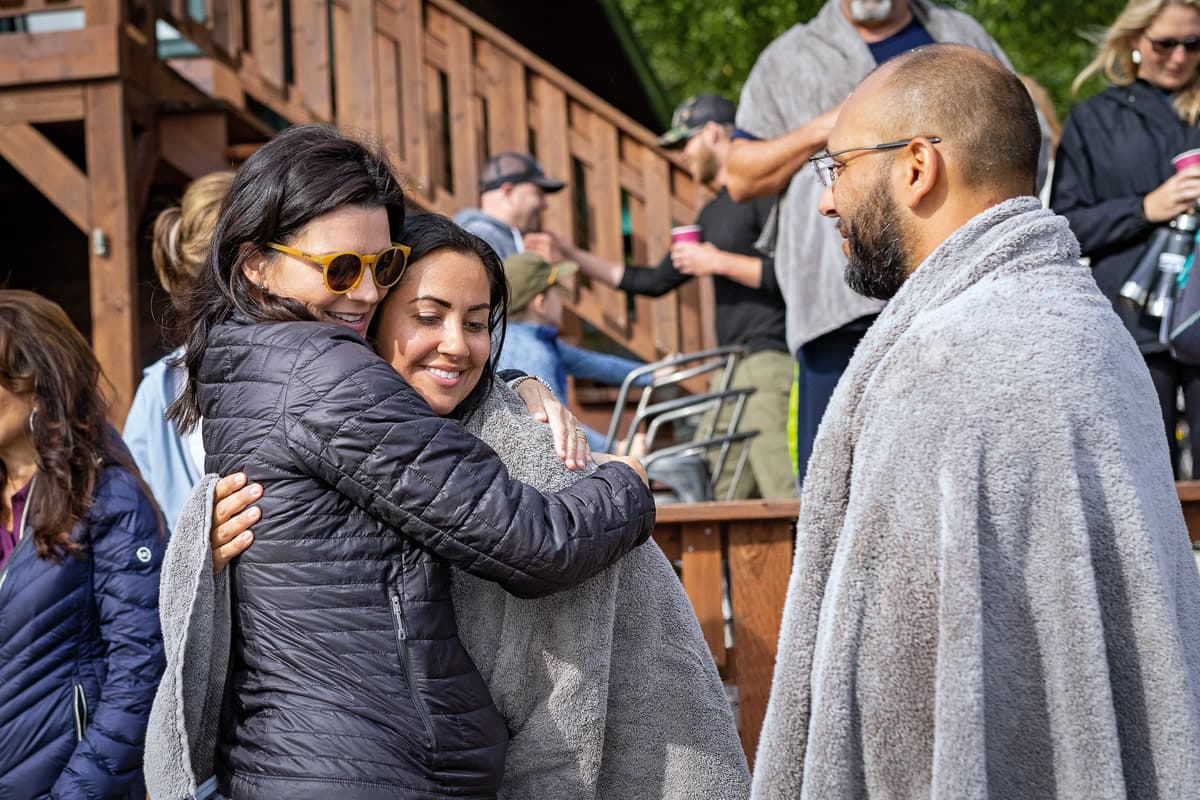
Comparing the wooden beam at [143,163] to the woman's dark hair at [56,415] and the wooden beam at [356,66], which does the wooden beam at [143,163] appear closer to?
the wooden beam at [356,66]

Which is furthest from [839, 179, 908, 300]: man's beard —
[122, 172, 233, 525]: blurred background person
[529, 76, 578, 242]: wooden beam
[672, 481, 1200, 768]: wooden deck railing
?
[529, 76, 578, 242]: wooden beam

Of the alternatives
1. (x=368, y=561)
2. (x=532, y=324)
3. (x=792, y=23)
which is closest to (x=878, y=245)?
(x=368, y=561)

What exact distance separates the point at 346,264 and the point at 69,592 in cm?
137

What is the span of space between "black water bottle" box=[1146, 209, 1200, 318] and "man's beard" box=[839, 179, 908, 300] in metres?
2.71

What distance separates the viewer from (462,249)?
2.63 metres

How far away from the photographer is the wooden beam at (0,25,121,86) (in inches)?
297

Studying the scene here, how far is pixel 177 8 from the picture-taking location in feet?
27.4

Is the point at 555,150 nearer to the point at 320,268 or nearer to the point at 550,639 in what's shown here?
the point at 320,268

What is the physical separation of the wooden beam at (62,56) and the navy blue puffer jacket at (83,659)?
4900 mm

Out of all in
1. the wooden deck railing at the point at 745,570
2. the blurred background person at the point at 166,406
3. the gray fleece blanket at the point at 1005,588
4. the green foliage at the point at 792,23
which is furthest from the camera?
the green foliage at the point at 792,23

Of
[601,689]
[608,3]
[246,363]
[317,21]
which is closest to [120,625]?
[246,363]

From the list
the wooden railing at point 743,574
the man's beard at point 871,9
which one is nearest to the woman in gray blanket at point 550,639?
the wooden railing at point 743,574

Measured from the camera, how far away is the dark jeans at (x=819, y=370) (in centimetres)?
427

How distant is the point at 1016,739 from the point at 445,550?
0.99 metres
